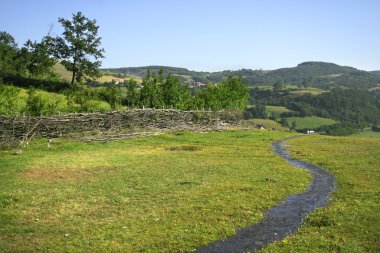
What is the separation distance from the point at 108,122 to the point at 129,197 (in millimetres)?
25040

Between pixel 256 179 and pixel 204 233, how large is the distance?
32.5 ft

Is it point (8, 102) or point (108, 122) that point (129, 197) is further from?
point (8, 102)

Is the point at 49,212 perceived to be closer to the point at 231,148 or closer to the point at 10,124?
the point at 10,124

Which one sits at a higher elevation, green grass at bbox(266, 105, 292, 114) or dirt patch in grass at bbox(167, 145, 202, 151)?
dirt patch in grass at bbox(167, 145, 202, 151)

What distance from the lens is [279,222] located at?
15.6 metres

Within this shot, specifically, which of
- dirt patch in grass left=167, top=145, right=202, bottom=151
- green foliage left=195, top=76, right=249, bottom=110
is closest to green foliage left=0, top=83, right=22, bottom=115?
dirt patch in grass left=167, top=145, right=202, bottom=151

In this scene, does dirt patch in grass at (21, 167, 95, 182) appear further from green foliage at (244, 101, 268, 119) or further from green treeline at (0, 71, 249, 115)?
green foliage at (244, 101, 268, 119)

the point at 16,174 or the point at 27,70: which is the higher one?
the point at 27,70

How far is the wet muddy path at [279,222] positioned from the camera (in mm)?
13031

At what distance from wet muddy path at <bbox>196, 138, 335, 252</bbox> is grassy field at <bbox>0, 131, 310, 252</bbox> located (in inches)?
18.3

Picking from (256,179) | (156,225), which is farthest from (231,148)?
(156,225)

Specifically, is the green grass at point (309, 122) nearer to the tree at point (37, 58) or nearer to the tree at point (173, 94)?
the tree at point (173, 94)

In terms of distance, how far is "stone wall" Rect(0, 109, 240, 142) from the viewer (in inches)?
1321

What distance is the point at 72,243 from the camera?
42.2 ft
